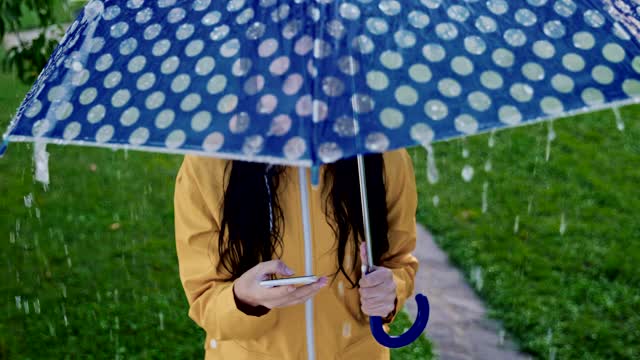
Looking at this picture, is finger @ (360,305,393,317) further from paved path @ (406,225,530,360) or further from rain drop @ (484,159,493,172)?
rain drop @ (484,159,493,172)

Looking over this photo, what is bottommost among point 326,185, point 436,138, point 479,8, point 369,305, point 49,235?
point 49,235

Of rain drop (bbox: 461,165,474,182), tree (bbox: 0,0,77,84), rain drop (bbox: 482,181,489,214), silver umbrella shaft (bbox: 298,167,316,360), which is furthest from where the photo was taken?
rain drop (bbox: 461,165,474,182)

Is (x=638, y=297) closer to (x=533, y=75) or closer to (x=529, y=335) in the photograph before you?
(x=529, y=335)

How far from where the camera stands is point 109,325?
4.73 metres

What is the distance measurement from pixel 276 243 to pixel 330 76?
80 cm

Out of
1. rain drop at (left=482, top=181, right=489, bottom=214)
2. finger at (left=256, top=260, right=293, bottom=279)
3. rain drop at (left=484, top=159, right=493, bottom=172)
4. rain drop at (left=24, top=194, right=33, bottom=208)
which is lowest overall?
rain drop at (left=482, top=181, right=489, bottom=214)

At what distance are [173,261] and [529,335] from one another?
2381mm

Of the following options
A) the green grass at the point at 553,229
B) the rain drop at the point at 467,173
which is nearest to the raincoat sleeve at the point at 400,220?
the green grass at the point at 553,229

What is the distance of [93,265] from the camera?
5.38 meters

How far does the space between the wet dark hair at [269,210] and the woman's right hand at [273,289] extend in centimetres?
17

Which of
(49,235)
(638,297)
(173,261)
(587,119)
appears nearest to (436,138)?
(638,297)

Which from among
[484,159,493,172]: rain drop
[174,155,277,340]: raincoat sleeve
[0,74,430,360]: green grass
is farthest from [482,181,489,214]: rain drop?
[174,155,277,340]: raincoat sleeve

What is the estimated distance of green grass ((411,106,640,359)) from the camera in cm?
448

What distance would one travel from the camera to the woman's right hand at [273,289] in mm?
1950
